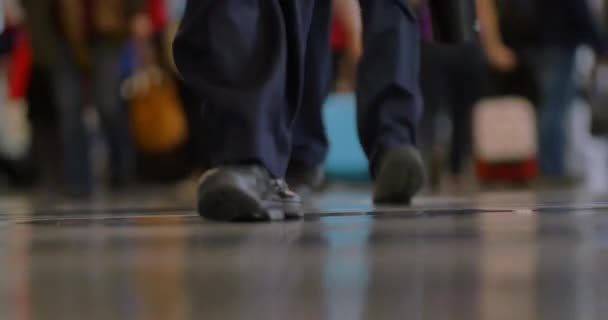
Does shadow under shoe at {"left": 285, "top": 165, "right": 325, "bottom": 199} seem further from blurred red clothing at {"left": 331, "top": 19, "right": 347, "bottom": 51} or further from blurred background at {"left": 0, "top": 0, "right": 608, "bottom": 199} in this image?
blurred red clothing at {"left": 331, "top": 19, "right": 347, "bottom": 51}

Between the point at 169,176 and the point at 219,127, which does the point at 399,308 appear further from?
the point at 169,176

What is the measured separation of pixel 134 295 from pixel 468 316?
301 mm

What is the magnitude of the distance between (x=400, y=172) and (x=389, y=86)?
19 cm

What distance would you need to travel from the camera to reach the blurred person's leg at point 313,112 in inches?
94.4

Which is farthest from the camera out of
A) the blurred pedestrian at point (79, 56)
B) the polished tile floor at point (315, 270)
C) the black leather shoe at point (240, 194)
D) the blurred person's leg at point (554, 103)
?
the blurred person's leg at point (554, 103)

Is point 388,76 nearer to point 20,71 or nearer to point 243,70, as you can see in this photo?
point 243,70

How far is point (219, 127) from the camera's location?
5.89 feet

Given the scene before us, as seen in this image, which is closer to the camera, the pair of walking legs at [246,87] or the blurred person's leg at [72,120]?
the pair of walking legs at [246,87]

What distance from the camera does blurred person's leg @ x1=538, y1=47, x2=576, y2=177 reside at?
5098 mm

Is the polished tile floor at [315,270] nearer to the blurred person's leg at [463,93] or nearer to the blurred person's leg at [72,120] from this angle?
the blurred person's leg at [72,120]

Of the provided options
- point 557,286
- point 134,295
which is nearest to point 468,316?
point 557,286

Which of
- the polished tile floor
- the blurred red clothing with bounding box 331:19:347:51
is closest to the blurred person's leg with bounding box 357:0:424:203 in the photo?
the polished tile floor

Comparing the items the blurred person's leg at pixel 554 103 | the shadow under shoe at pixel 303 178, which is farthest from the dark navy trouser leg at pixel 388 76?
the blurred person's leg at pixel 554 103

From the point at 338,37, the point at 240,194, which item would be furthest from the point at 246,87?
the point at 338,37
